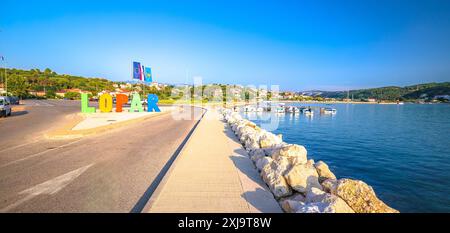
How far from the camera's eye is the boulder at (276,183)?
5.56 meters

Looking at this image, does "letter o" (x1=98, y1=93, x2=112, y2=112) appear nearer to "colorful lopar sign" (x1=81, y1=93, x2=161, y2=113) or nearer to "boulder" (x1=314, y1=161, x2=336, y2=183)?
"colorful lopar sign" (x1=81, y1=93, x2=161, y2=113)

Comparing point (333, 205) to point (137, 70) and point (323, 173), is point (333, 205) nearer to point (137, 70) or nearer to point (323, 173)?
point (323, 173)

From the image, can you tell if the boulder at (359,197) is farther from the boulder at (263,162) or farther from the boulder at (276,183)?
the boulder at (263,162)

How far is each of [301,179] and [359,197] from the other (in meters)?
1.35

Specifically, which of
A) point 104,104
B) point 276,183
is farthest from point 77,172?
point 104,104

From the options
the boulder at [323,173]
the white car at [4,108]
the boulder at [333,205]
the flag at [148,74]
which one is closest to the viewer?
the boulder at [333,205]

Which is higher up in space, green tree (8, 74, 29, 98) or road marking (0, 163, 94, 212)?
green tree (8, 74, 29, 98)

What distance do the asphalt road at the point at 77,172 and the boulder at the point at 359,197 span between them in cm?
438

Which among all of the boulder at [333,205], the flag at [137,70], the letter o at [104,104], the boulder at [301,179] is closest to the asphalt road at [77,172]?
the boulder at [301,179]

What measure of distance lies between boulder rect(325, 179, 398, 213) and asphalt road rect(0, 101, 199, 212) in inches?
172

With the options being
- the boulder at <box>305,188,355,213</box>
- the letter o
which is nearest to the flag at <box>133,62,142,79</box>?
the letter o

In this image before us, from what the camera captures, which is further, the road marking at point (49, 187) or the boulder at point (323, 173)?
the boulder at point (323, 173)

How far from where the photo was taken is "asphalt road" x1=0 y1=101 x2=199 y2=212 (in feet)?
17.9

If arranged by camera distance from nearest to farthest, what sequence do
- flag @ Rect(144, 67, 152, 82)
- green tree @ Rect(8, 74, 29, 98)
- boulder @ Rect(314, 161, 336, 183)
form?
boulder @ Rect(314, 161, 336, 183)
flag @ Rect(144, 67, 152, 82)
green tree @ Rect(8, 74, 29, 98)
